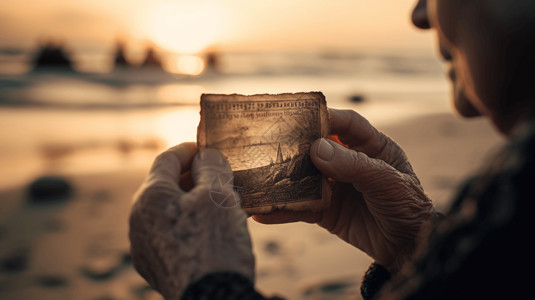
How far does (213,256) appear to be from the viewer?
1.09 m

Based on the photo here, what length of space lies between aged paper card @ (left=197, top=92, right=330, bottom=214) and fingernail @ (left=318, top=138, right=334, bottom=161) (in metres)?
0.13

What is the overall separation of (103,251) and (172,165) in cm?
269

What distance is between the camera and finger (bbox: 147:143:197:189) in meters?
1.29

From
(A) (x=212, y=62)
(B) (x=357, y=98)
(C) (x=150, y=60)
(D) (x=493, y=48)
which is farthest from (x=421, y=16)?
(A) (x=212, y=62)

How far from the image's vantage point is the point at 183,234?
3.84ft

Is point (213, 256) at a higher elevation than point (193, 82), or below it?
higher

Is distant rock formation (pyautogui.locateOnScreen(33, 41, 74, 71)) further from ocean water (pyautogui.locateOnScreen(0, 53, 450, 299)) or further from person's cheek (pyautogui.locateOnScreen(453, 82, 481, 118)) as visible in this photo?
person's cheek (pyautogui.locateOnScreen(453, 82, 481, 118))

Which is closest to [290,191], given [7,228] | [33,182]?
[7,228]

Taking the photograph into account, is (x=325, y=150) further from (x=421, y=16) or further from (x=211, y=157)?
(x=421, y=16)

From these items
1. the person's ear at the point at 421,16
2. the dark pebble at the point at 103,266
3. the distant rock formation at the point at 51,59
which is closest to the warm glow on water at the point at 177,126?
the dark pebble at the point at 103,266

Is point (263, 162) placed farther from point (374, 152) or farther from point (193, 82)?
point (193, 82)

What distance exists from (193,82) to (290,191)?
54.0 feet

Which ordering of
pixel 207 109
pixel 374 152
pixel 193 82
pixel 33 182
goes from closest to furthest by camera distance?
1. pixel 207 109
2. pixel 374 152
3. pixel 33 182
4. pixel 193 82

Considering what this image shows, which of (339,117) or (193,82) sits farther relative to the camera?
(193,82)
